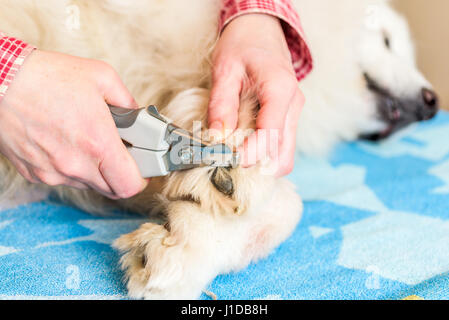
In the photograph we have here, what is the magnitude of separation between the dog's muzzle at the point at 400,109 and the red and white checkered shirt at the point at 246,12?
47cm

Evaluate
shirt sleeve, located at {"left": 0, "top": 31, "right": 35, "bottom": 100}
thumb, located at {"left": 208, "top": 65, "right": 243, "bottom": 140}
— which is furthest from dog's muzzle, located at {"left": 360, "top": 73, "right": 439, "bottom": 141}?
shirt sleeve, located at {"left": 0, "top": 31, "right": 35, "bottom": 100}

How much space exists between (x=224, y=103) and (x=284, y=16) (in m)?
0.26

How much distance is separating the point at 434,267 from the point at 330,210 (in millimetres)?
272

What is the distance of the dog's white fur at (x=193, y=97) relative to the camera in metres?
0.61

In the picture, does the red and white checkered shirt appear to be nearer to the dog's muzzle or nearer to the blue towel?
the blue towel

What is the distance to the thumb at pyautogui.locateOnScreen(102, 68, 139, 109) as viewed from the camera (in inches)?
25.1

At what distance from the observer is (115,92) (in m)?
0.64

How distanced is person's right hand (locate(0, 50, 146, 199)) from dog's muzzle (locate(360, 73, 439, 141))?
939 mm

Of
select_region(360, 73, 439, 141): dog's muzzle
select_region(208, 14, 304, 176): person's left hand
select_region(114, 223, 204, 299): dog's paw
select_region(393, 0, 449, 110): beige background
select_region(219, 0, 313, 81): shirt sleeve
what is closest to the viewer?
select_region(114, 223, 204, 299): dog's paw

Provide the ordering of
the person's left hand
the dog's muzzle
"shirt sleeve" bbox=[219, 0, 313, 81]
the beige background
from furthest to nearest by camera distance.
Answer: the beige background
the dog's muzzle
"shirt sleeve" bbox=[219, 0, 313, 81]
the person's left hand

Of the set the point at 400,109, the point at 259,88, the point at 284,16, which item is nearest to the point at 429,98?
the point at 400,109

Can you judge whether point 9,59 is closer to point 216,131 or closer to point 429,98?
point 216,131

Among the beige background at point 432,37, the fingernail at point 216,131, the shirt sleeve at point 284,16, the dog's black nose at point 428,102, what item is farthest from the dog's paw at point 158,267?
the beige background at point 432,37

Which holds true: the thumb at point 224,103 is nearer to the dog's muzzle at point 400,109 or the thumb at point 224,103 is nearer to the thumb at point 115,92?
the thumb at point 115,92
